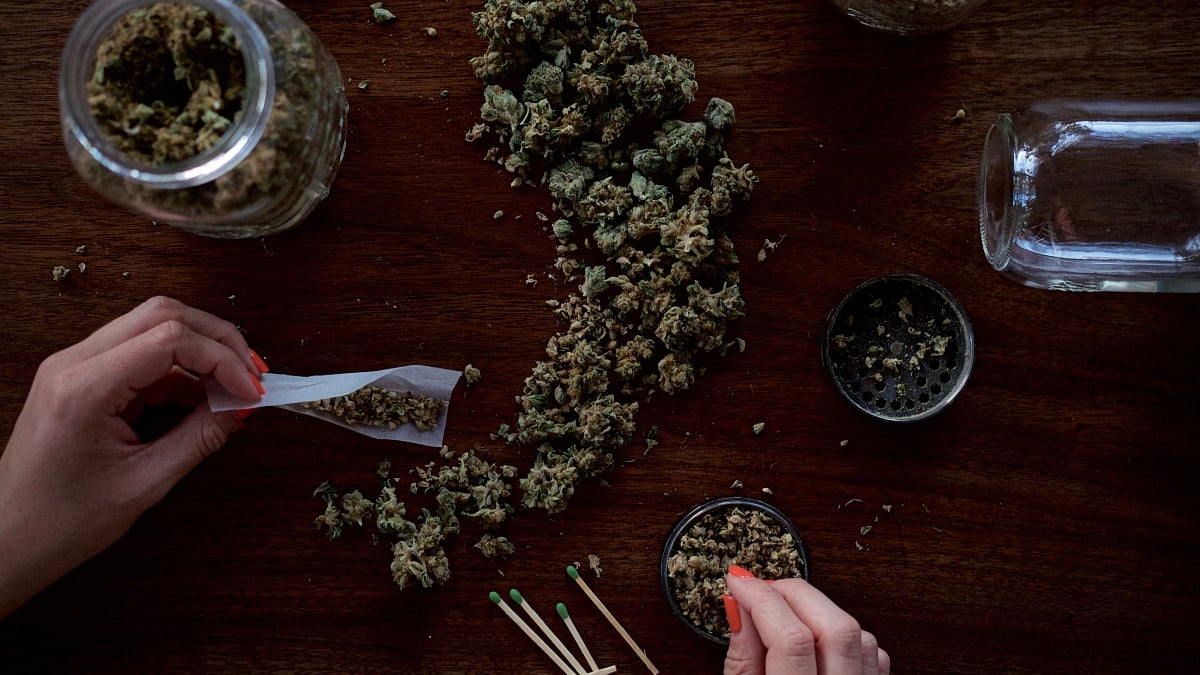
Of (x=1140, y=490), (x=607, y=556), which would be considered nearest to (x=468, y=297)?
(x=607, y=556)

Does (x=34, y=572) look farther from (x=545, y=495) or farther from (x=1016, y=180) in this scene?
(x=1016, y=180)

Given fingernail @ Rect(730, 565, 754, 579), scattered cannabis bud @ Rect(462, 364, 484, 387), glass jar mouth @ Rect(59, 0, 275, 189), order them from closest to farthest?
glass jar mouth @ Rect(59, 0, 275, 189) → fingernail @ Rect(730, 565, 754, 579) → scattered cannabis bud @ Rect(462, 364, 484, 387)

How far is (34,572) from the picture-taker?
3.76 ft

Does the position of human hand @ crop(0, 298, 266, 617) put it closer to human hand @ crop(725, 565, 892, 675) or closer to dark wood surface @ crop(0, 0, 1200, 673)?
dark wood surface @ crop(0, 0, 1200, 673)

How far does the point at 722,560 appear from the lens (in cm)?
123

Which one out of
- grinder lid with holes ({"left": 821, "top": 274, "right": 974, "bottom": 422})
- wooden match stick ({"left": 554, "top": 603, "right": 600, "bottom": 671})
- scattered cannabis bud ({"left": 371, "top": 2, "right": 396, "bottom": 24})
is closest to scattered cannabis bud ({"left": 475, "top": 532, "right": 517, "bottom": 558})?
wooden match stick ({"left": 554, "top": 603, "right": 600, "bottom": 671})

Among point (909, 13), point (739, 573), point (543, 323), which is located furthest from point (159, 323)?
point (909, 13)

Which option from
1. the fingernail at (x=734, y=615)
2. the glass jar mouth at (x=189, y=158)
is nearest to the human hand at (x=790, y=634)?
the fingernail at (x=734, y=615)

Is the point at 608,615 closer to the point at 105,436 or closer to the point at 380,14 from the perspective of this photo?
the point at 105,436

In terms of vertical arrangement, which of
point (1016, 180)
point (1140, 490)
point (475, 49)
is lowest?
point (1140, 490)

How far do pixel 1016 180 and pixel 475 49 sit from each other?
823mm

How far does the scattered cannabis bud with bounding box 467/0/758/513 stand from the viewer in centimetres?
121

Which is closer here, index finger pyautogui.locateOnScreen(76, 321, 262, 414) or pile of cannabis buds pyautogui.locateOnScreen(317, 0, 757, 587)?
index finger pyautogui.locateOnScreen(76, 321, 262, 414)

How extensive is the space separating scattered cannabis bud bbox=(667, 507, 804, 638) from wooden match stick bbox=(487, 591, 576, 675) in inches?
8.0
